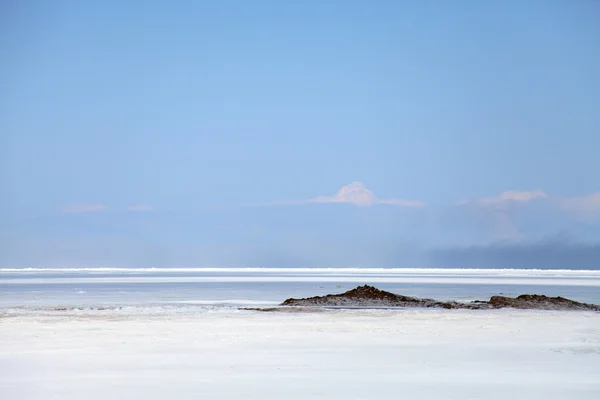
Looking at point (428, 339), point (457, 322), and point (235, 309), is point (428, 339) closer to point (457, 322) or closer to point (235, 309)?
point (457, 322)

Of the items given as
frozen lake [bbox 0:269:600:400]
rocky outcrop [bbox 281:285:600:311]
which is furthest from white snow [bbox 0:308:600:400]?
rocky outcrop [bbox 281:285:600:311]

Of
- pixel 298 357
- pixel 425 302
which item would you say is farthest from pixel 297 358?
pixel 425 302

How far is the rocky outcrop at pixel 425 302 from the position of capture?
112ft

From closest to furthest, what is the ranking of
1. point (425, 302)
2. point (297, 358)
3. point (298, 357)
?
point (297, 358), point (298, 357), point (425, 302)

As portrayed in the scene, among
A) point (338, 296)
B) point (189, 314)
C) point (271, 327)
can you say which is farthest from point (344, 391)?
point (338, 296)

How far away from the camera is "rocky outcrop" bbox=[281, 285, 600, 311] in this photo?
112 ft

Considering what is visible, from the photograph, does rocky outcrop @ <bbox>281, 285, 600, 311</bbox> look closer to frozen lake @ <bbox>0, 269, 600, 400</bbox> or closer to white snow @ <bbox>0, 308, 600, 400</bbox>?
frozen lake @ <bbox>0, 269, 600, 400</bbox>

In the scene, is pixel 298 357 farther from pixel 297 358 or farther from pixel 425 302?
pixel 425 302

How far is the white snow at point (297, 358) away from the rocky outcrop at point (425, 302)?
6864 mm

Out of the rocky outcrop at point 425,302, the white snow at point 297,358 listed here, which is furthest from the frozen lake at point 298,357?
the rocky outcrop at point 425,302

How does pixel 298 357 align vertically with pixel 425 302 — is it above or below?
below

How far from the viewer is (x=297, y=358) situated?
1636 centimetres

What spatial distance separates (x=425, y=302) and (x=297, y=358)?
20509 mm

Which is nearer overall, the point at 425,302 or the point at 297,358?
the point at 297,358
